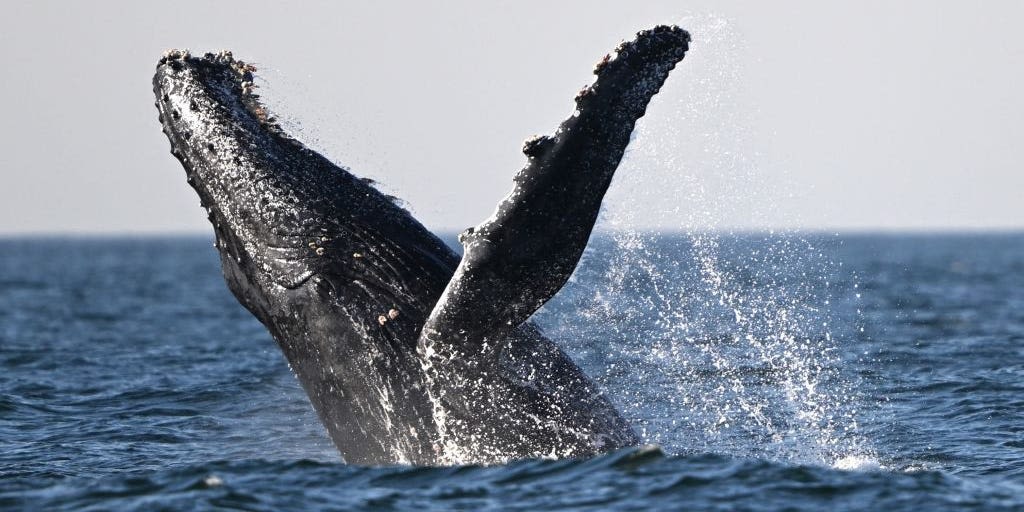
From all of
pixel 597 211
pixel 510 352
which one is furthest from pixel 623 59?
pixel 510 352

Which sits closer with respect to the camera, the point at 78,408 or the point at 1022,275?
the point at 78,408

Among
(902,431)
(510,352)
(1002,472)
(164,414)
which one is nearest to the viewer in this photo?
(510,352)

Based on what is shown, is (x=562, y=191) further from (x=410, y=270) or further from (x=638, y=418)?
(x=638, y=418)

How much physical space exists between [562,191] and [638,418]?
520 cm

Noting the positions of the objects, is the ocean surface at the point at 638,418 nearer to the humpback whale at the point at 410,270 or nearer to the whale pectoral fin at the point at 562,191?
A: the humpback whale at the point at 410,270

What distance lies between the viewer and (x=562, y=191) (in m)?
9.31

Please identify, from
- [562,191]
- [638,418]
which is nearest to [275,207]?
[562,191]

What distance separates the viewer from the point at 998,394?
16.0 meters

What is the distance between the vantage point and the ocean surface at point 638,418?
973cm

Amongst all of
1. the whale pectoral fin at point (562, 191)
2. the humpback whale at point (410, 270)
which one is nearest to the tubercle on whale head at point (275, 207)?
the humpback whale at point (410, 270)

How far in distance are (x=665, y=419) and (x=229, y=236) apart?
17.1 ft

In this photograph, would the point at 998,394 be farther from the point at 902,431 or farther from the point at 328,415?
the point at 328,415

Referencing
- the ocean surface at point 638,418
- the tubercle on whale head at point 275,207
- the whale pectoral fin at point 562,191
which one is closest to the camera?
the whale pectoral fin at point 562,191

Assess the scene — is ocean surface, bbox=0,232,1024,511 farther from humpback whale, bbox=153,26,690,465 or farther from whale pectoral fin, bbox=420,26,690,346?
whale pectoral fin, bbox=420,26,690,346
